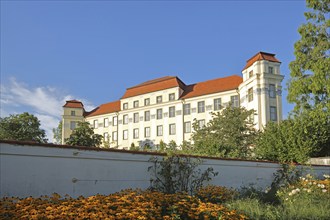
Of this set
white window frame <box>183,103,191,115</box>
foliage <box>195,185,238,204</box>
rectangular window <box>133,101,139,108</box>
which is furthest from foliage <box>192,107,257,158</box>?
rectangular window <box>133,101,139,108</box>

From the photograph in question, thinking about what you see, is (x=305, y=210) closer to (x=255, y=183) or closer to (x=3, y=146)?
(x=255, y=183)

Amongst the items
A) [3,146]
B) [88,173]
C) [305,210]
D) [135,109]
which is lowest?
[305,210]

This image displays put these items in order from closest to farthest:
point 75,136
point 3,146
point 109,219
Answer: point 109,219 < point 3,146 < point 75,136

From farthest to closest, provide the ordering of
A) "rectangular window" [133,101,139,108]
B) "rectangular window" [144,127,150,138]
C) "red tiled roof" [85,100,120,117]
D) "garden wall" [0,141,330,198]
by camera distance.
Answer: "red tiled roof" [85,100,120,117] < "rectangular window" [133,101,139,108] < "rectangular window" [144,127,150,138] < "garden wall" [0,141,330,198]

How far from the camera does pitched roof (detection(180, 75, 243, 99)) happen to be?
41938 mm

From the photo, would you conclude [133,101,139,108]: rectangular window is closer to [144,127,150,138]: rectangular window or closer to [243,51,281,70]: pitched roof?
[144,127,150,138]: rectangular window

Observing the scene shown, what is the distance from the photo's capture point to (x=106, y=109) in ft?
189

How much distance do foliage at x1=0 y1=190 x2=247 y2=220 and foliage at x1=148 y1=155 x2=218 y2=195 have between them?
224 cm

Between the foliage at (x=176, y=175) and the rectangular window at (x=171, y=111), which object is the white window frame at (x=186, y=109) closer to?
the rectangular window at (x=171, y=111)

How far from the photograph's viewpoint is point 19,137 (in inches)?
1838

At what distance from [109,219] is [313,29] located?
18.1m

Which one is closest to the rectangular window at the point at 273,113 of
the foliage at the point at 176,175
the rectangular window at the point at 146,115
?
the rectangular window at the point at 146,115

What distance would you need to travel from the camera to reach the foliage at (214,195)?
844 cm

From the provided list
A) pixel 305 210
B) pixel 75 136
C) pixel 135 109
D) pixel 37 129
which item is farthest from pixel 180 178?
pixel 37 129
